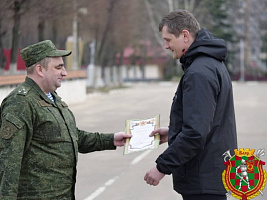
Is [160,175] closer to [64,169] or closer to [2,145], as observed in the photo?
[64,169]

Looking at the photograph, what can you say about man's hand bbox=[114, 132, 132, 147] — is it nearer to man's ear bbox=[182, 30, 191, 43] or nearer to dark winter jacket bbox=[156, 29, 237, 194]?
dark winter jacket bbox=[156, 29, 237, 194]

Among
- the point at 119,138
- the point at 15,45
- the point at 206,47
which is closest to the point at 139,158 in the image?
the point at 119,138

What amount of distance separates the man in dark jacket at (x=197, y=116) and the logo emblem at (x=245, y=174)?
0.77 feet

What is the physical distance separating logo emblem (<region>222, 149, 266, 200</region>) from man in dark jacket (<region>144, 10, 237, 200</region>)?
24 cm

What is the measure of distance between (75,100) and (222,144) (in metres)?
32.5

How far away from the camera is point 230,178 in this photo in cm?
393

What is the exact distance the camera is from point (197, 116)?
401 cm

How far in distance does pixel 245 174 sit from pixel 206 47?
0.88 meters

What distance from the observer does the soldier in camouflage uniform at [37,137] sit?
13.4 ft

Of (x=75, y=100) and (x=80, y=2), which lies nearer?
(x=75, y=100)

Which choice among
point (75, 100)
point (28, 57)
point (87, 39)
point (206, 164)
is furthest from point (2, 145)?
point (87, 39)

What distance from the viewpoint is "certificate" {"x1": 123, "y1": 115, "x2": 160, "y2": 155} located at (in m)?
4.95

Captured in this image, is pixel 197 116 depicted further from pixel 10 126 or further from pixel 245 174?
pixel 10 126

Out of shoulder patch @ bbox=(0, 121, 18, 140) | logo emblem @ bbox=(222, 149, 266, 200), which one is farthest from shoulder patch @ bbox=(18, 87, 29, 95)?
logo emblem @ bbox=(222, 149, 266, 200)
